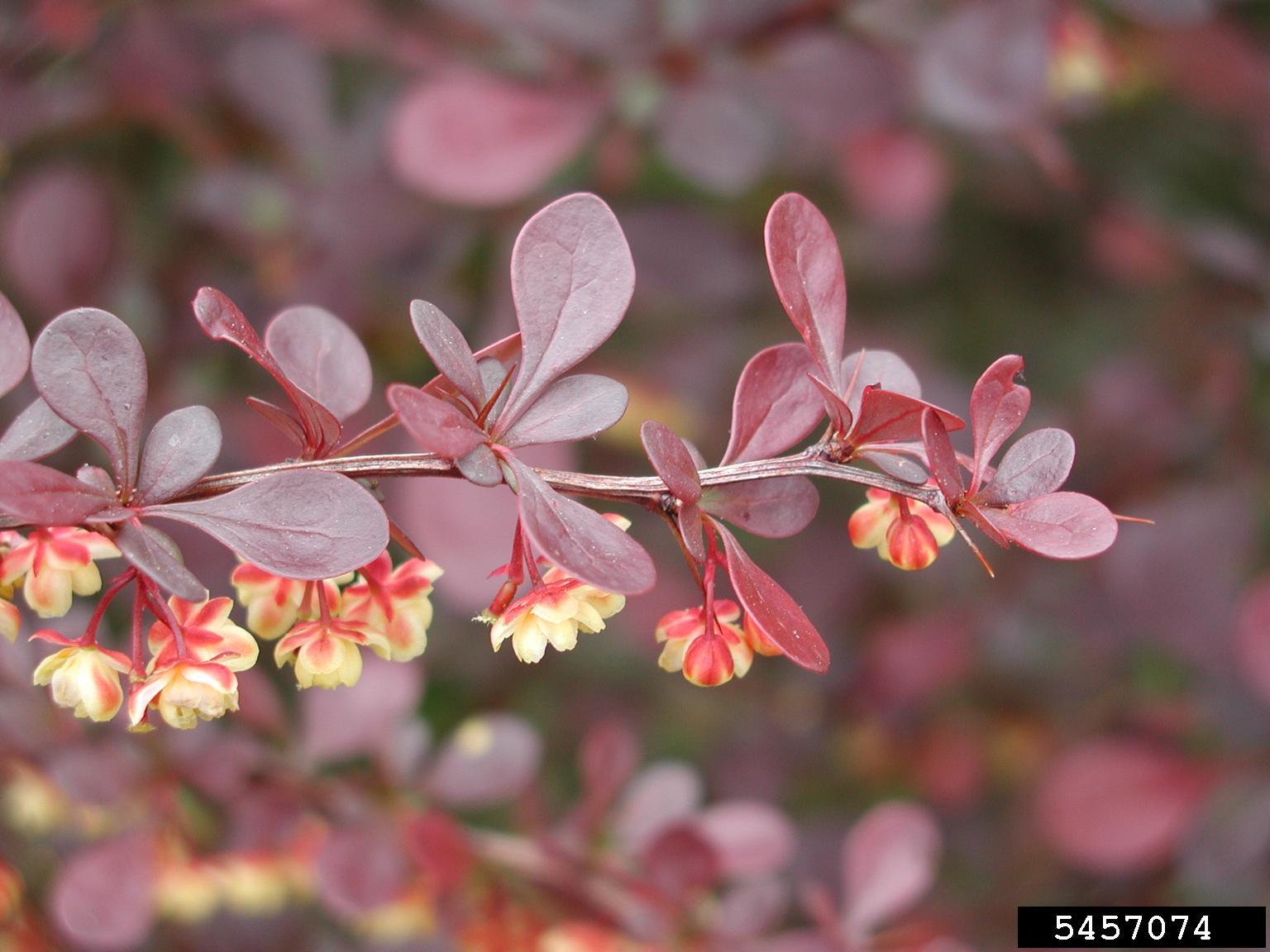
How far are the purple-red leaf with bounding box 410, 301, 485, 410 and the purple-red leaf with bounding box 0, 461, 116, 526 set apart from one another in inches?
6.1

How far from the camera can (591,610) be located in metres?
0.51

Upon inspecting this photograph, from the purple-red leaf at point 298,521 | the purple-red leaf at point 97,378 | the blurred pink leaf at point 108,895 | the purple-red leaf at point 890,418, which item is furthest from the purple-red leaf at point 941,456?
the blurred pink leaf at point 108,895

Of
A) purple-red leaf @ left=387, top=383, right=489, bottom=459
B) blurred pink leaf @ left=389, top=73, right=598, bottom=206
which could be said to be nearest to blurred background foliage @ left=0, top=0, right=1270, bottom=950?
blurred pink leaf @ left=389, top=73, right=598, bottom=206

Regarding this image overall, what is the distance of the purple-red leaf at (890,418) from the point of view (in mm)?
501

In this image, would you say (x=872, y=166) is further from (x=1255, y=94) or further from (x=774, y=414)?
(x=774, y=414)

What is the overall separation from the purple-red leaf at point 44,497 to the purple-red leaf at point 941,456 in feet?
1.18

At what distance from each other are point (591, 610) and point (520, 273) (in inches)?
6.4

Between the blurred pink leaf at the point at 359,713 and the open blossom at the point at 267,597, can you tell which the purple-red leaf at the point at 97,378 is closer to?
the open blossom at the point at 267,597

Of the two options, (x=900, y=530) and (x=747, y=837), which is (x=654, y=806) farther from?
(x=900, y=530)

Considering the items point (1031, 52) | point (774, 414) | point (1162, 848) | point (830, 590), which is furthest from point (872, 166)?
point (774, 414)

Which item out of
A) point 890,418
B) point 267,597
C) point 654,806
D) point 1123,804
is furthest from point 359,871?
point 1123,804

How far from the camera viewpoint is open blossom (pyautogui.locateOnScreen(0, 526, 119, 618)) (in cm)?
50

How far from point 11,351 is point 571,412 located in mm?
254

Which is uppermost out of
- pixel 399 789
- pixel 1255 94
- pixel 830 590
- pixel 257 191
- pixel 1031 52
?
pixel 1031 52
